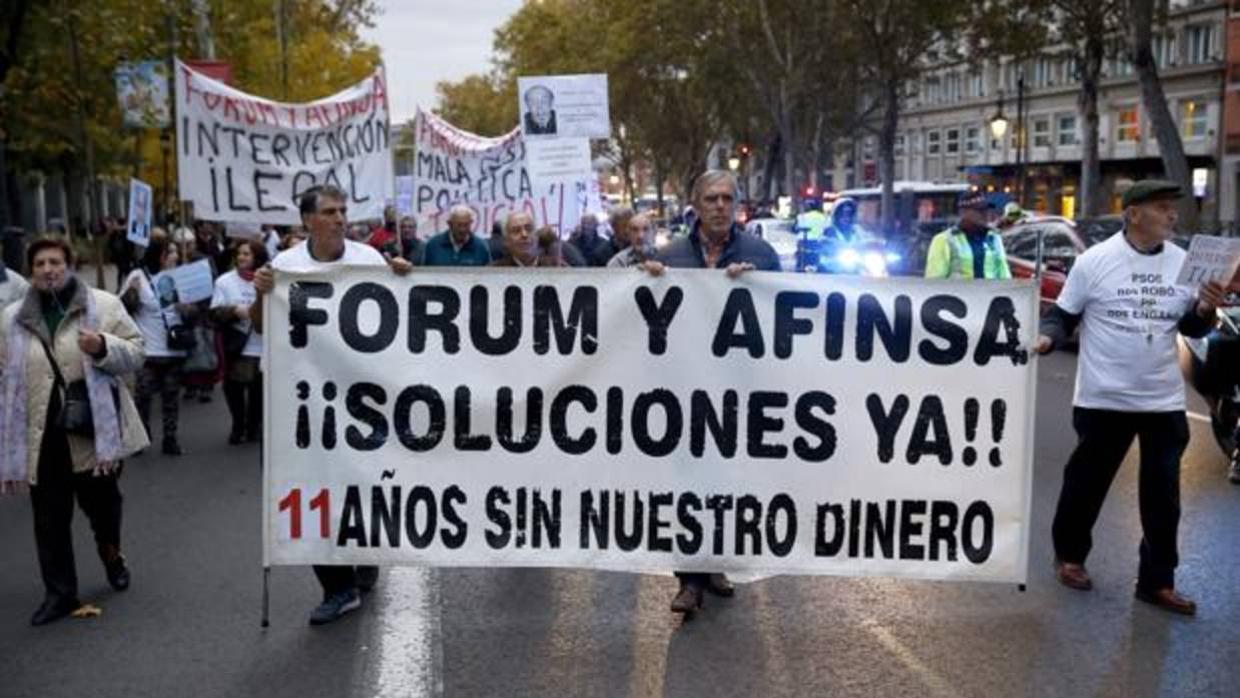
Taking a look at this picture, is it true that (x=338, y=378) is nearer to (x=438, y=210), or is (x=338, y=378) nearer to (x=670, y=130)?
(x=438, y=210)

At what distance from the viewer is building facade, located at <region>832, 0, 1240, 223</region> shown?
5038 cm

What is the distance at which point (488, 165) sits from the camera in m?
15.5

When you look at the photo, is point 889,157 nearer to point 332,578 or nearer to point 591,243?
point 591,243

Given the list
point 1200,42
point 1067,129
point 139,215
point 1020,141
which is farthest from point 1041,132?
point 139,215

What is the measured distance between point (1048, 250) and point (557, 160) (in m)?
7.11

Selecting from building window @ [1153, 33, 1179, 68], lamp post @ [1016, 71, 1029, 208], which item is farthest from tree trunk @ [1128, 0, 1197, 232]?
building window @ [1153, 33, 1179, 68]

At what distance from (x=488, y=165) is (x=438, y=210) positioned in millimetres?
799

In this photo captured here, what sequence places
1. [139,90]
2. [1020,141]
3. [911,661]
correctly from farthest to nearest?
[1020,141] < [139,90] < [911,661]

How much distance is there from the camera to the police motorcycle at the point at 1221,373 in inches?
361

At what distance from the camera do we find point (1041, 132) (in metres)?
66.1

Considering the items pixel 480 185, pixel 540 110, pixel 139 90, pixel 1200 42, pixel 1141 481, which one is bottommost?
pixel 1141 481

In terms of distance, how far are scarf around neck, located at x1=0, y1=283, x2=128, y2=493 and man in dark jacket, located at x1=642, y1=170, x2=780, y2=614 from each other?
98.3 inches

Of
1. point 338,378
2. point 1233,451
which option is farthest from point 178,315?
point 1233,451

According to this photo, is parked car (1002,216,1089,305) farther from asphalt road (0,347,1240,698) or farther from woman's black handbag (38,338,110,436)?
woman's black handbag (38,338,110,436)
